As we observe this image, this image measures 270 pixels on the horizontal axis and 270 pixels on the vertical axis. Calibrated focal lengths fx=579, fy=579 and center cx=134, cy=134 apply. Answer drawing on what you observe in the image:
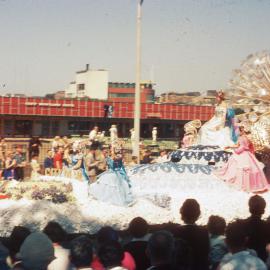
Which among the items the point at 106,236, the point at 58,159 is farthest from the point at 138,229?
the point at 58,159

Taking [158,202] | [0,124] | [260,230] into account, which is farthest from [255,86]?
[0,124]

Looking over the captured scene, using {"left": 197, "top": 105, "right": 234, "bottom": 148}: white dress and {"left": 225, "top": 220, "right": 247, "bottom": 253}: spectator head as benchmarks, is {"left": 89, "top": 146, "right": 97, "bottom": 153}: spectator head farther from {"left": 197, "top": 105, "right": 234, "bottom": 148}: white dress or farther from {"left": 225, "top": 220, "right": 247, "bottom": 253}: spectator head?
{"left": 225, "top": 220, "right": 247, "bottom": 253}: spectator head

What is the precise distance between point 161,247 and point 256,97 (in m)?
7.91

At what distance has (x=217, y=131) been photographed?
12.5 meters

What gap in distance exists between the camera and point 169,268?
12.8 feet

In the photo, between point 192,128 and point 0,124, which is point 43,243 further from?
point 0,124

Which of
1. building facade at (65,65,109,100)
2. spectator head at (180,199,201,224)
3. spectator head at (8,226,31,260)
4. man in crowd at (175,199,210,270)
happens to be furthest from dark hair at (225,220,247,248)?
building facade at (65,65,109,100)

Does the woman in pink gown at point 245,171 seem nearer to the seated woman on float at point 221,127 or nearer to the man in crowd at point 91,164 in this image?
the seated woman on float at point 221,127

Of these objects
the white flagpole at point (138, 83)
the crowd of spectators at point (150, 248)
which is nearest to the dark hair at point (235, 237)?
the crowd of spectators at point (150, 248)

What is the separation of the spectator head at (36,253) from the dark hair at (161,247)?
2.27ft

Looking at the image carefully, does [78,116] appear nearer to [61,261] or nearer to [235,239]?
[235,239]

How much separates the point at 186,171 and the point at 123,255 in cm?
658

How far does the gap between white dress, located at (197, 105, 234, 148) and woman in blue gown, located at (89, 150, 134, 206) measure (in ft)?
11.9

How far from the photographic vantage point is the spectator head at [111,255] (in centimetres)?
398
